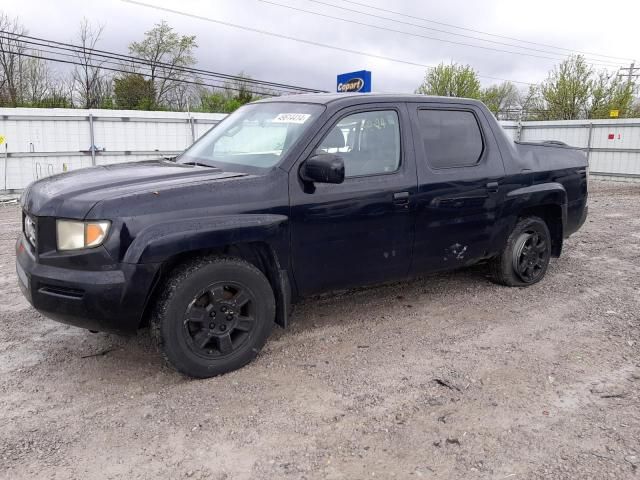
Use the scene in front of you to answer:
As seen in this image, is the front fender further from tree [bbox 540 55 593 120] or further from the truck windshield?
tree [bbox 540 55 593 120]

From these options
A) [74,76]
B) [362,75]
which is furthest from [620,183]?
[74,76]

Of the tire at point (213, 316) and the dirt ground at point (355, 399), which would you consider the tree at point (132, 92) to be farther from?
the tire at point (213, 316)

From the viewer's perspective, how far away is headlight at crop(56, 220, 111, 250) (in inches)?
117

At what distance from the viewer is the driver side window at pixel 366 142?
3.87 metres

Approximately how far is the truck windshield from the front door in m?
0.21

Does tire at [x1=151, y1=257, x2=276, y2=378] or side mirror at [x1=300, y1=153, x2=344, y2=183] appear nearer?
tire at [x1=151, y1=257, x2=276, y2=378]

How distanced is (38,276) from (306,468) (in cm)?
190

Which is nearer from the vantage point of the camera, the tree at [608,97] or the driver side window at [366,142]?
the driver side window at [366,142]

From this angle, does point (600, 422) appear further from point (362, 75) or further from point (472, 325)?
point (362, 75)

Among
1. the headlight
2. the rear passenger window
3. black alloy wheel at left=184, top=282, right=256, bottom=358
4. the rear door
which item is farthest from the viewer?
the rear passenger window

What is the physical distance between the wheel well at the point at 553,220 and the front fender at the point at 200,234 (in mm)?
3135

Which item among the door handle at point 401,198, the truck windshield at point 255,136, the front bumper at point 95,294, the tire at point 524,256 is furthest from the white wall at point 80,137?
the door handle at point 401,198

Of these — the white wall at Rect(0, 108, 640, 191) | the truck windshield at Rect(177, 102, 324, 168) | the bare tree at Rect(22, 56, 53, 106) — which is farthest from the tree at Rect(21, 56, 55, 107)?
the truck windshield at Rect(177, 102, 324, 168)

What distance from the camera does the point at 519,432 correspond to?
2.85 meters
